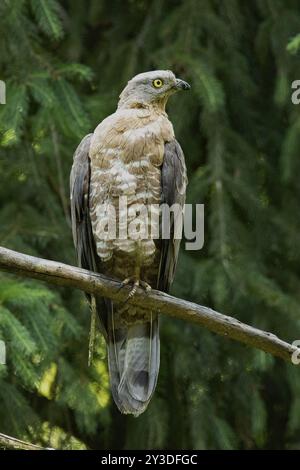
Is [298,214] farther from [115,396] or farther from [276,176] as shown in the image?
[115,396]

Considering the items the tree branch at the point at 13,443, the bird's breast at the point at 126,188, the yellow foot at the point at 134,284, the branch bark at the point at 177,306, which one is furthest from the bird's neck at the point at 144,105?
the tree branch at the point at 13,443

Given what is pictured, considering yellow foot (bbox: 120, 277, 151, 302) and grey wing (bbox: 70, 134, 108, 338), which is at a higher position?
grey wing (bbox: 70, 134, 108, 338)

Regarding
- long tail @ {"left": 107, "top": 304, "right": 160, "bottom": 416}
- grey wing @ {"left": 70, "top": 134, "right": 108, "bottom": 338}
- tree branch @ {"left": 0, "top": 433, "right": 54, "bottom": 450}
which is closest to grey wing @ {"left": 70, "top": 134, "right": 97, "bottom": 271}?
grey wing @ {"left": 70, "top": 134, "right": 108, "bottom": 338}

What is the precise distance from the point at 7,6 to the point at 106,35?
1261mm

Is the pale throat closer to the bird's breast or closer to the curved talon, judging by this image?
the bird's breast

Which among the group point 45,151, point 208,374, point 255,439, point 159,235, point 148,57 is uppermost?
point 148,57

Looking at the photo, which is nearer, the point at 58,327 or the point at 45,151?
the point at 58,327

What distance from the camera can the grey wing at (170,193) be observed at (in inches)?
173

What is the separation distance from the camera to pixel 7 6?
16.3 feet

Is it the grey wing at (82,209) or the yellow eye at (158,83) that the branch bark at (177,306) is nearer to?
the grey wing at (82,209)

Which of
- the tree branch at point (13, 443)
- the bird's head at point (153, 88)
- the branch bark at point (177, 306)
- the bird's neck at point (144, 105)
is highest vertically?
the bird's head at point (153, 88)

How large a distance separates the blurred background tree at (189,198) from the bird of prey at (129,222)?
37 centimetres

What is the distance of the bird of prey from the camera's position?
4324 mm

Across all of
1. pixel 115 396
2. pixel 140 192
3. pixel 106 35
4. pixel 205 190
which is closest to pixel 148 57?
pixel 106 35
